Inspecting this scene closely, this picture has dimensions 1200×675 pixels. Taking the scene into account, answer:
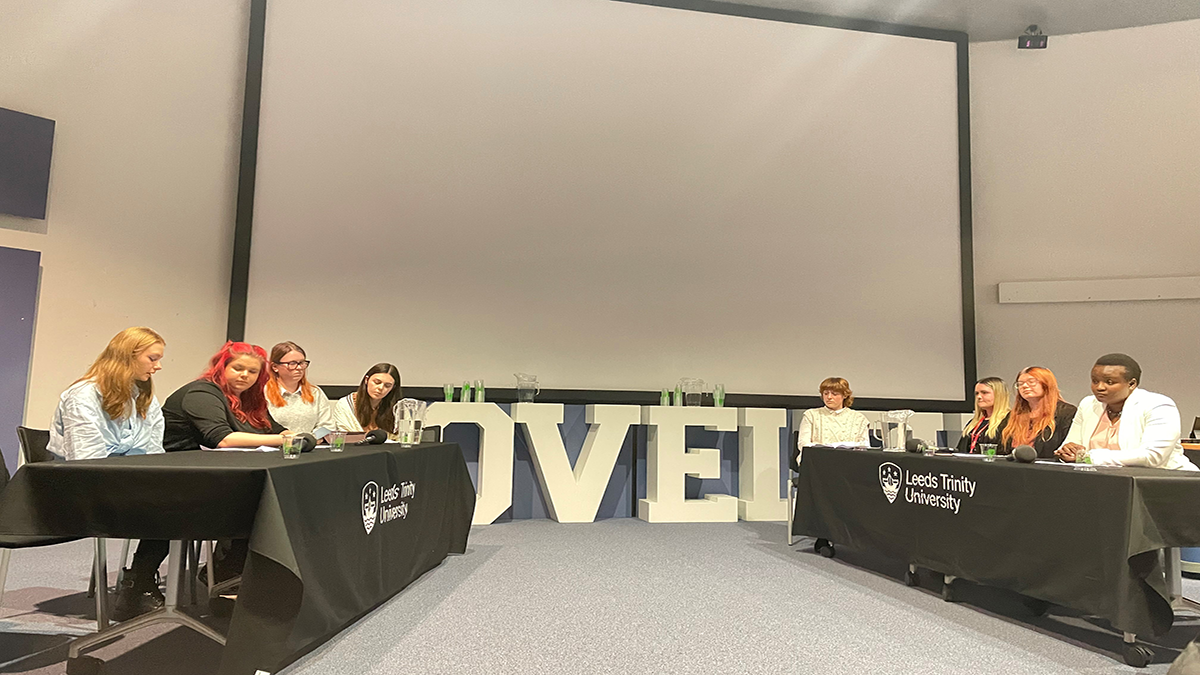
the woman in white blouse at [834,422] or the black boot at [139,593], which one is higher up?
the woman in white blouse at [834,422]

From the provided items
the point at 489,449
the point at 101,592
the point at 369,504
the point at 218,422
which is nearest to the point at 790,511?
the point at 489,449

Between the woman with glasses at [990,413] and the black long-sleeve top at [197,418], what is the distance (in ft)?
11.7

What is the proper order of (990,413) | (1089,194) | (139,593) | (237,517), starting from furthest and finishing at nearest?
(1089,194), (990,413), (139,593), (237,517)

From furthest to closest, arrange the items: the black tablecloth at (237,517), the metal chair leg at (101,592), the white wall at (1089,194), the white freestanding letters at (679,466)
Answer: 1. the white wall at (1089,194)
2. the white freestanding letters at (679,466)
3. the metal chair leg at (101,592)
4. the black tablecloth at (237,517)

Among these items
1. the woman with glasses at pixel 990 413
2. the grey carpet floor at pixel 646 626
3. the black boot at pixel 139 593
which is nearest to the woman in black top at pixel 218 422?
the black boot at pixel 139 593

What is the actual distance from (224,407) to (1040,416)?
12.4 ft

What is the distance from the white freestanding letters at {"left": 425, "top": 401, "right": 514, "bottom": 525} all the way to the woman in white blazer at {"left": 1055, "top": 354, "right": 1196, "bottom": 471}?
11.1 ft

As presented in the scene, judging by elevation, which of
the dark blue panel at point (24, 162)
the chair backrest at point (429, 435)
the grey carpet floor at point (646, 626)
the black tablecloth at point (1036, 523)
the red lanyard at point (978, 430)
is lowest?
the grey carpet floor at point (646, 626)

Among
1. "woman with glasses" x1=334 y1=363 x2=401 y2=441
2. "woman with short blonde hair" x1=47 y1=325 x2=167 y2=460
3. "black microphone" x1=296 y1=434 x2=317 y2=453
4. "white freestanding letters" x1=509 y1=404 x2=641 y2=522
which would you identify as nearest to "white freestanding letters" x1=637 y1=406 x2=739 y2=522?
"white freestanding letters" x1=509 y1=404 x2=641 y2=522

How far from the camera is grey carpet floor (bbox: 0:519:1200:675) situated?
88.2 inches

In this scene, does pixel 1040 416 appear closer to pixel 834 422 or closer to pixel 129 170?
pixel 834 422

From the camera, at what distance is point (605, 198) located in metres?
6.05

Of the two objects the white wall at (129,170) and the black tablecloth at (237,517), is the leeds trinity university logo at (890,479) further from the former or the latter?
the white wall at (129,170)

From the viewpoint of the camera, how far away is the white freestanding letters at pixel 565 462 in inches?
209
